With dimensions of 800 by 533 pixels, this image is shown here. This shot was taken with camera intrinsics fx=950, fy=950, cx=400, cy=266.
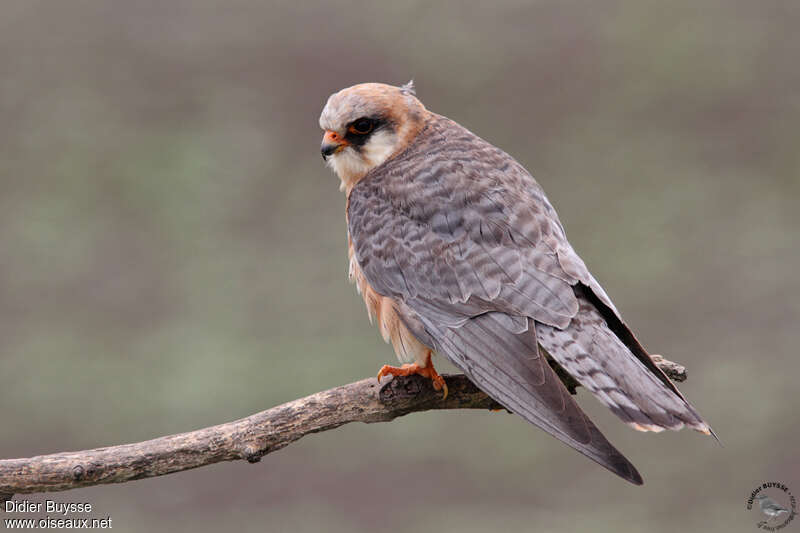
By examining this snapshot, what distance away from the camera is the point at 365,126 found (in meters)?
3.26

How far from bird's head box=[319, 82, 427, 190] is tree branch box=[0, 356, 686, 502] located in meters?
0.85

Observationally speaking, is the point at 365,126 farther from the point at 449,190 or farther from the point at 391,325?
the point at 391,325

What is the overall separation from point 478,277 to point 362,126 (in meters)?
0.75

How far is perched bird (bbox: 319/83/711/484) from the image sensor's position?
2.47 metres

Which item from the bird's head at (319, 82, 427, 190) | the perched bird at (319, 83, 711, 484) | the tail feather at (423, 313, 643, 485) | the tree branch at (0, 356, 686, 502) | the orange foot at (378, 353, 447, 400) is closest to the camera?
the tail feather at (423, 313, 643, 485)

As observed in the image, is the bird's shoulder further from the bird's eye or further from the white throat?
the bird's eye

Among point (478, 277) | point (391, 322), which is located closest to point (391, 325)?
point (391, 322)

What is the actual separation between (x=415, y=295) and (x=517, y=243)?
0.35 m

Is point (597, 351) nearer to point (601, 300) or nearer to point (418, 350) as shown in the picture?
point (601, 300)

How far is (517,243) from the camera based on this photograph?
116 inches

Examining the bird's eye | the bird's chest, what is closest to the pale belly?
the bird's chest

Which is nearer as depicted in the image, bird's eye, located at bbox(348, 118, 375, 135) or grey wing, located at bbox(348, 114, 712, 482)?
grey wing, located at bbox(348, 114, 712, 482)

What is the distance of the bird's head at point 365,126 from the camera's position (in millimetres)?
3201

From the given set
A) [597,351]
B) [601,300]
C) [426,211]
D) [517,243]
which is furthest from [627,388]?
[426,211]
